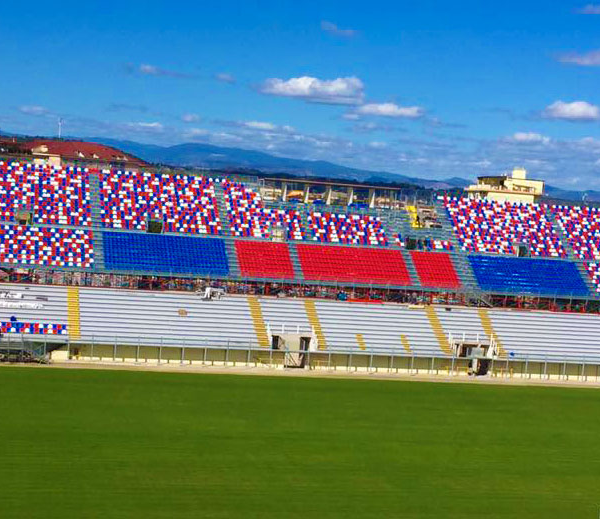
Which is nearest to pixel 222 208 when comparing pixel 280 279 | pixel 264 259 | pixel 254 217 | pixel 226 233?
pixel 254 217

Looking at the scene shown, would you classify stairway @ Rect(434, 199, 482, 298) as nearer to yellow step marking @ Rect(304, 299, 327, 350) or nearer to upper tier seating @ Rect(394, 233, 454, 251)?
upper tier seating @ Rect(394, 233, 454, 251)

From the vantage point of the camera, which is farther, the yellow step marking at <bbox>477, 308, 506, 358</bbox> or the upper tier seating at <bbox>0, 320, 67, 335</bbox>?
the yellow step marking at <bbox>477, 308, 506, 358</bbox>

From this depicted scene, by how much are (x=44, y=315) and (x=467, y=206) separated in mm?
29659

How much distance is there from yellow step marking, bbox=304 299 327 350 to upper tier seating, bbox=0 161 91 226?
12184 mm

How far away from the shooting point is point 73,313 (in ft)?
155

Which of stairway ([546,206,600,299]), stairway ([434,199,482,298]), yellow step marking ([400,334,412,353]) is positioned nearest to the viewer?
yellow step marking ([400,334,412,353])

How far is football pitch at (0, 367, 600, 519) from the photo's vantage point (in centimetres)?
2444

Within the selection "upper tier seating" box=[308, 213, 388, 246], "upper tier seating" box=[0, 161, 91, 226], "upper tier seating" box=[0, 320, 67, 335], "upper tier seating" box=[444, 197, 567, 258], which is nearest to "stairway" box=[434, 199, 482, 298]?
"upper tier seating" box=[444, 197, 567, 258]

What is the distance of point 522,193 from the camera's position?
8638 cm

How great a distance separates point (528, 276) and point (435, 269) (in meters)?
5.41

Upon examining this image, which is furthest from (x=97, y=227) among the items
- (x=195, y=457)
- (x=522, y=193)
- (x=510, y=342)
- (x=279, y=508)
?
(x=522, y=193)

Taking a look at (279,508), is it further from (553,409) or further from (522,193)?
(522,193)

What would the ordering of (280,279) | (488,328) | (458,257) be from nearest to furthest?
(488,328) < (280,279) < (458,257)

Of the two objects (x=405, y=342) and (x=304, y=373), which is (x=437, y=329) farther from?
(x=304, y=373)
